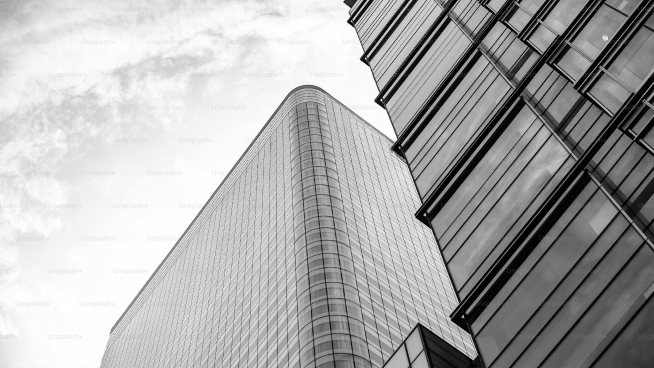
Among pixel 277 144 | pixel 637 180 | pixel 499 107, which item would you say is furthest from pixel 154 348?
pixel 637 180

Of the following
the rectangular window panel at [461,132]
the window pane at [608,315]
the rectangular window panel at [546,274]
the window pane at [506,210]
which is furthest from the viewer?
the rectangular window panel at [461,132]

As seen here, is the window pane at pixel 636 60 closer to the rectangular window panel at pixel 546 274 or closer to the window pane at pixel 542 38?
the rectangular window panel at pixel 546 274

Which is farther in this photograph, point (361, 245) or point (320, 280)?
point (361, 245)

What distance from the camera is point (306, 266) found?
182ft

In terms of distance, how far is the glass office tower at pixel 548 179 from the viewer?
47.3ft

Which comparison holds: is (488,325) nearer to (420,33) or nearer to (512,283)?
(512,283)

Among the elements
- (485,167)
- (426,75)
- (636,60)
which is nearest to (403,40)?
(426,75)

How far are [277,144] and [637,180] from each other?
79433mm

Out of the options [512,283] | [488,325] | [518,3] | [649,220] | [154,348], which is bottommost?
[154,348]

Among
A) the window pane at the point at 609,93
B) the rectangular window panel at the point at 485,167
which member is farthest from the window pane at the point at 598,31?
the rectangular window panel at the point at 485,167

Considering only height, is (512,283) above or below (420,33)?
below

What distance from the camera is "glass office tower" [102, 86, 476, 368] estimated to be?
49.8 metres

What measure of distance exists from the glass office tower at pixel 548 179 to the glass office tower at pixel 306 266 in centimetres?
2556

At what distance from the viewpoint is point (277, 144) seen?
92812 mm
